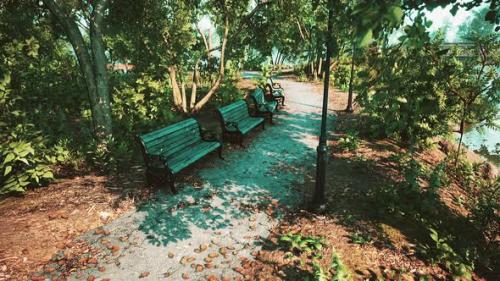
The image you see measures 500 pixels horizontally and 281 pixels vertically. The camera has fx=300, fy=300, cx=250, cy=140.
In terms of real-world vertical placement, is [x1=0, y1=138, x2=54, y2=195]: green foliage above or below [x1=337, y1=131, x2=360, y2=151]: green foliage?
above

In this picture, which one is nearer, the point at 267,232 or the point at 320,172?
the point at 267,232

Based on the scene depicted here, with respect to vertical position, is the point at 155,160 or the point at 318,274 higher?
the point at 155,160

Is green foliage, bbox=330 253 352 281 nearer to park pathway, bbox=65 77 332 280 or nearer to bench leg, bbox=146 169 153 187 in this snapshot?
park pathway, bbox=65 77 332 280

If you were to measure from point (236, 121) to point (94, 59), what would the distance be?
4035 mm

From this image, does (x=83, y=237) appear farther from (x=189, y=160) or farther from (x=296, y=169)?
(x=296, y=169)

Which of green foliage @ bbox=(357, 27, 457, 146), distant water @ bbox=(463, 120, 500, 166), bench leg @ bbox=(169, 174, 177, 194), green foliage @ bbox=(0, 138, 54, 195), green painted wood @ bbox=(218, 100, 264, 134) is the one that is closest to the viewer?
green foliage @ bbox=(357, 27, 457, 146)

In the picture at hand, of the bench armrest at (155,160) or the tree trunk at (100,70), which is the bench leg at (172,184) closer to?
the bench armrest at (155,160)

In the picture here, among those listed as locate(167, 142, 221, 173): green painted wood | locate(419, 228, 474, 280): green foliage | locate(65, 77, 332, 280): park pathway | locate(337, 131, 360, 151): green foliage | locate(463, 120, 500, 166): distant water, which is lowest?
locate(463, 120, 500, 166): distant water

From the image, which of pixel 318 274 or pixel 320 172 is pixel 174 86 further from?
pixel 318 274

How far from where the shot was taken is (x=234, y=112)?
349 inches

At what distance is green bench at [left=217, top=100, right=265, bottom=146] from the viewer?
812 centimetres

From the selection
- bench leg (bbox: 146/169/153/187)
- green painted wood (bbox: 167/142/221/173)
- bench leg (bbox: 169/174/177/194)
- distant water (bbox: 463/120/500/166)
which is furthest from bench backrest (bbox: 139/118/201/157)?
distant water (bbox: 463/120/500/166)

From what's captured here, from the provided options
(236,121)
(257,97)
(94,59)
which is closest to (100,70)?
(94,59)

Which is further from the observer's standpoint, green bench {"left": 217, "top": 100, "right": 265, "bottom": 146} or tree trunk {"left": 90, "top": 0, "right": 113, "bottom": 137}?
green bench {"left": 217, "top": 100, "right": 265, "bottom": 146}
